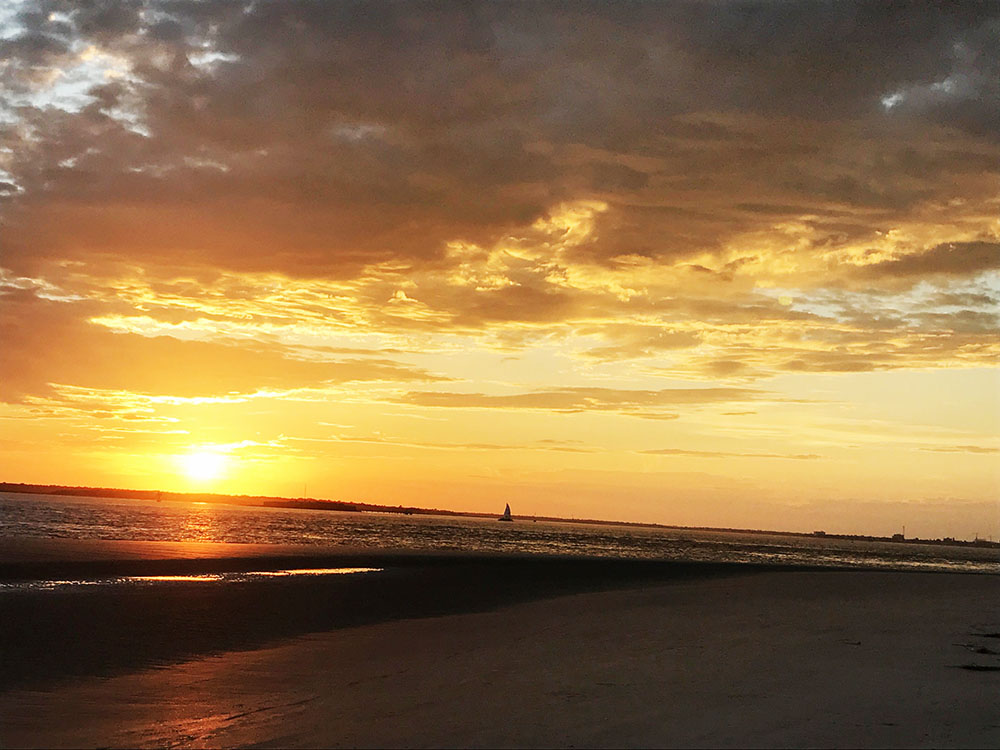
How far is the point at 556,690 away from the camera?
13.7 m

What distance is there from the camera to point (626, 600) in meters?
30.8

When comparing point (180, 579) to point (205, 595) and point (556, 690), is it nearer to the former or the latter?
point (205, 595)

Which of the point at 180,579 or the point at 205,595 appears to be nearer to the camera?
the point at 205,595

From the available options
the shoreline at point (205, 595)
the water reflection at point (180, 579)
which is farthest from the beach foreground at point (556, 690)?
the water reflection at point (180, 579)

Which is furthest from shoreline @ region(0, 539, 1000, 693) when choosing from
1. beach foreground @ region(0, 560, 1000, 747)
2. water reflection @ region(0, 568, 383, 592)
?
beach foreground @ region(0, 560, 1000, 747)

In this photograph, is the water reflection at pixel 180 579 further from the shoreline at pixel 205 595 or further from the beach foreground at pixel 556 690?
the beach foreground at pixel 556 690

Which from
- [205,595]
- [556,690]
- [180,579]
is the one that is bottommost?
[180,579]

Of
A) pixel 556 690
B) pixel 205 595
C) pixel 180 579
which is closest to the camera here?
pixel 556 690

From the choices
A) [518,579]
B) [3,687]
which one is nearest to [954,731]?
[3,687]

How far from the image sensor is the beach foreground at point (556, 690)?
1102 centimetres


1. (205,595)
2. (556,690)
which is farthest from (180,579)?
(556,690)

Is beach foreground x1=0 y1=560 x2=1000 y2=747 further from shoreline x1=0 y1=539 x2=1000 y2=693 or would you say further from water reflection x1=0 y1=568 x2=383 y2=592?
water reflection x1=0 y1=568 x2=383 y2=592

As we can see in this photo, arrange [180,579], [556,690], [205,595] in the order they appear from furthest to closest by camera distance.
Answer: [180,579] → [205,595] → [556,690]

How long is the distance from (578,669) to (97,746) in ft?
26.1
